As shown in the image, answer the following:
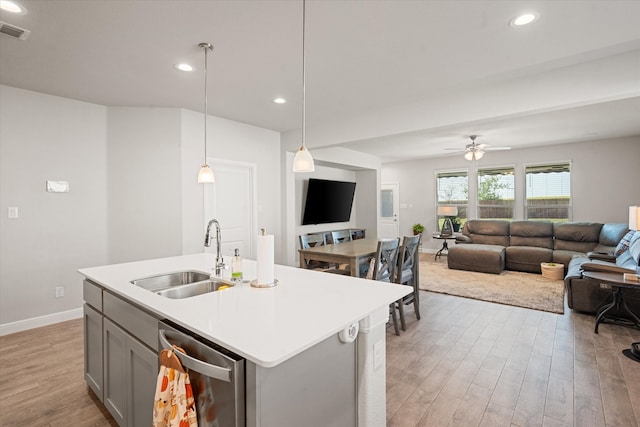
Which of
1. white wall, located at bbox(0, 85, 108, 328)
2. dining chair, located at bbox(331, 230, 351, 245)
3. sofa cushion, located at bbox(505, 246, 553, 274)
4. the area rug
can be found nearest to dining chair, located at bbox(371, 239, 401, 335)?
dining chair, located at bbox(331, 230, 351, 245)

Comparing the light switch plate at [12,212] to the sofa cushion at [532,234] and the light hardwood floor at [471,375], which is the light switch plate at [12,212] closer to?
the light hardwood floor at [471,375]

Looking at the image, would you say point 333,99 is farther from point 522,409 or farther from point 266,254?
point 522,409

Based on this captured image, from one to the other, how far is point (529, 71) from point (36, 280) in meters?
5.57

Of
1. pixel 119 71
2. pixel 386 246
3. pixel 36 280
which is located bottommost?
pixel 36 280

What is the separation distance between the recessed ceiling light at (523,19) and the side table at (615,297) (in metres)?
2.51

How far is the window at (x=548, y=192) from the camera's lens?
6695mm

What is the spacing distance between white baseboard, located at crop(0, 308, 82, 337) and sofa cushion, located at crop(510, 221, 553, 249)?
7539mm

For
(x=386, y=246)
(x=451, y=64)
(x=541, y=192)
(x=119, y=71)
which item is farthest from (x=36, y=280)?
(x=541, y=192)

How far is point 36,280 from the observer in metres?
3.50

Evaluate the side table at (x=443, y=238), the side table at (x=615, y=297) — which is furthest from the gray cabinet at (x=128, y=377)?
the side table at (x=443, y=238)

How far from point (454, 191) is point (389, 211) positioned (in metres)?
1.87

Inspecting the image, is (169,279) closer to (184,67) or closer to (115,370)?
(115,370)

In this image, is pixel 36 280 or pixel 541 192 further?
pixel 541 192

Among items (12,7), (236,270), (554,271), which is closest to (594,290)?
(554,271)
